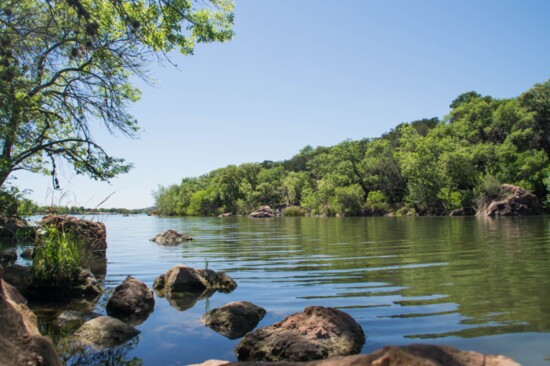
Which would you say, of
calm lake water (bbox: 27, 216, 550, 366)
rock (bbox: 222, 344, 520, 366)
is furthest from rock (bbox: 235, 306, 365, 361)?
rock (bbox: 222, 344, 520, 366)

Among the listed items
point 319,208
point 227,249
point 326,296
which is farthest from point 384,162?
point 326,296

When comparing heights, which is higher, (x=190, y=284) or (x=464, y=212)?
(x=464, y=212)

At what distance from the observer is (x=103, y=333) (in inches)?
249

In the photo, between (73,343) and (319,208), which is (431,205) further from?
(73,343)

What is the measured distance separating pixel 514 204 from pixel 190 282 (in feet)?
157

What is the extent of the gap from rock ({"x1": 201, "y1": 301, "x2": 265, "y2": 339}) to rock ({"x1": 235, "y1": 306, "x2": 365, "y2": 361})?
1060 mm

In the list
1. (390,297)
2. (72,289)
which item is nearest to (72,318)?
(72,289)

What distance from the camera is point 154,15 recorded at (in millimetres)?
9016

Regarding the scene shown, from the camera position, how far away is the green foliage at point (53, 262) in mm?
9133

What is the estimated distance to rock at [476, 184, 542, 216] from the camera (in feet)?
152

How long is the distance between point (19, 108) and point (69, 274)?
162 inches

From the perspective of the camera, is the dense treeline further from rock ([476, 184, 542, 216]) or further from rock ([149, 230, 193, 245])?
rock ([149, 230, 193, 245])

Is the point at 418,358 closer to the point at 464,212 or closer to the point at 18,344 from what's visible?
the point at 18,344

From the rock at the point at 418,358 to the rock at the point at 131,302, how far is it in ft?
19.4
